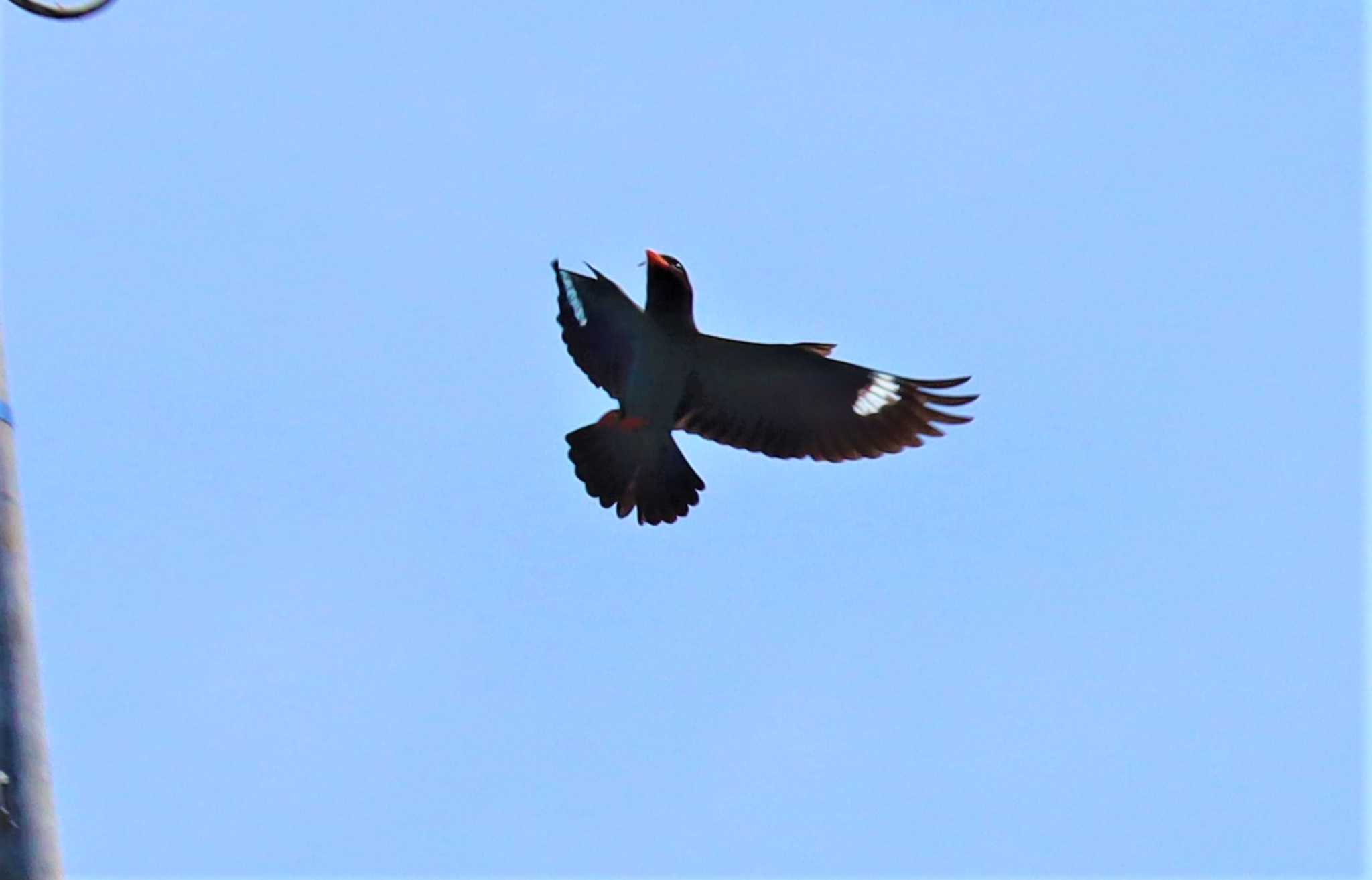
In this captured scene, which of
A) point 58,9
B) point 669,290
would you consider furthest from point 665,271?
point 58,9

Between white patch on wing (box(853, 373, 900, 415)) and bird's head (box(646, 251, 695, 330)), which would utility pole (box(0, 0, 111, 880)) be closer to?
bird's head (box(646, 251, 695, 330))

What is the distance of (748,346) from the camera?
854cm

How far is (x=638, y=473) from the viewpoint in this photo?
29.1 ft

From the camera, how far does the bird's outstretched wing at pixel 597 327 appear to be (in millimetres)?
8695

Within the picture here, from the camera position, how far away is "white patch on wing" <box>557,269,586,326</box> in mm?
8883

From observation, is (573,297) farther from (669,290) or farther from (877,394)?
(877,394)

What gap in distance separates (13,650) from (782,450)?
4.89 meters

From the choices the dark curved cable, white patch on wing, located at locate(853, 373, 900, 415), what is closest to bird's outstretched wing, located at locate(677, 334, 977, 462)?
white patch on wing, located at locate(853, 373, 900, 415)

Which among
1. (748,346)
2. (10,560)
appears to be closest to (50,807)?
(10,560)

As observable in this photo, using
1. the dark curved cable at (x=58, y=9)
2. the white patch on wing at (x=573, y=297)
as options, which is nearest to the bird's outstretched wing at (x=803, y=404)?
the white patch on wing at (x=573, y=297)

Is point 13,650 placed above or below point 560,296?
below

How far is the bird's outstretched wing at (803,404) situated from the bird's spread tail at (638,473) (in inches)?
7.4

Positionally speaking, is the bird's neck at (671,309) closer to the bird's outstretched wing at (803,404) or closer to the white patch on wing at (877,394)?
the bird's outstretched wing at (803,404)

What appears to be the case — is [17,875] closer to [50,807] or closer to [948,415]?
[50,807]
